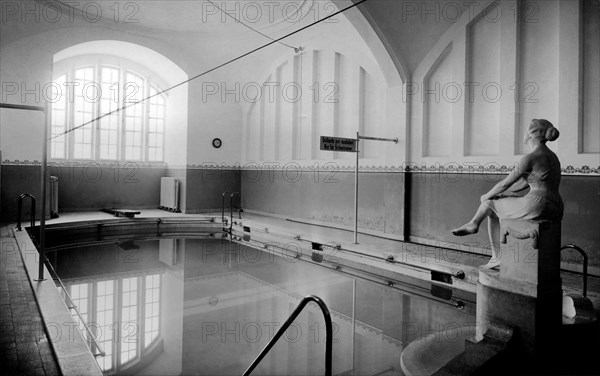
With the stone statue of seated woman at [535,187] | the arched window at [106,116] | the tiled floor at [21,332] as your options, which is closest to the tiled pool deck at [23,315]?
the tiled floor at [21,332]

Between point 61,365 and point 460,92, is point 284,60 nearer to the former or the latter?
point 460,92

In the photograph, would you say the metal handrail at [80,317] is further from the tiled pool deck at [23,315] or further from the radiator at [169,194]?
the radiator at [169,194]

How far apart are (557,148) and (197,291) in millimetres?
5700

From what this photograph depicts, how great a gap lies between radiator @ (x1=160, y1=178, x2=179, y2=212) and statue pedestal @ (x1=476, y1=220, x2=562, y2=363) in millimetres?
11342

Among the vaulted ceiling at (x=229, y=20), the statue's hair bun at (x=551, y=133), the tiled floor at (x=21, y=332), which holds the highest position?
the vaulted ceiling at (x=229, y=20)

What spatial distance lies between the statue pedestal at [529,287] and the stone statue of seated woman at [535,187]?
Answer: 10 centimetres

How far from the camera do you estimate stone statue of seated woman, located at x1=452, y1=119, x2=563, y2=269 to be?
3592 mm

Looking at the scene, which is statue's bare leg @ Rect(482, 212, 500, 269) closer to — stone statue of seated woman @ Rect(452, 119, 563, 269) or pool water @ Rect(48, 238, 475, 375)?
stone statue of seated woman @ Rect(452, 119, 563, 269)

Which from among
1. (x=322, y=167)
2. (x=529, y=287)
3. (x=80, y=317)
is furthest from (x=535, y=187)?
(x=322, y=167)

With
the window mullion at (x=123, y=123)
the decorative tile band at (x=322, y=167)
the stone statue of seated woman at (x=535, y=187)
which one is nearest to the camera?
the stone statue of seated woman at (x=535, y=187)

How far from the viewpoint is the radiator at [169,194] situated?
1366 centimetres

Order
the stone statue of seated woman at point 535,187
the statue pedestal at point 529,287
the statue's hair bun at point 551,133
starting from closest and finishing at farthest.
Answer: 1. the statue pedestal at point 529,287
2. the stone statue of seated woman at point 535,187
3. the statue's hair bun at point 551,133

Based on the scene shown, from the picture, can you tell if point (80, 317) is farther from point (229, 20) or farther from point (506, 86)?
point (229, 20)

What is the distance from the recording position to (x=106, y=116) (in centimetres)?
1381
